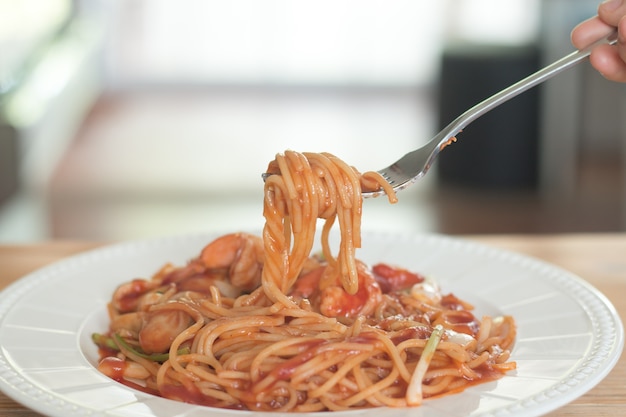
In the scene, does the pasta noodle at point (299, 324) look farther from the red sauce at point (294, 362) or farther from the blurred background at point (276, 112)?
the blurred background at point (276, 112)

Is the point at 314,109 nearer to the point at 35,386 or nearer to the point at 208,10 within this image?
the point at 208,10

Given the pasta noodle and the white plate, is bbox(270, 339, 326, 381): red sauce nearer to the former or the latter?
the pasta noodle

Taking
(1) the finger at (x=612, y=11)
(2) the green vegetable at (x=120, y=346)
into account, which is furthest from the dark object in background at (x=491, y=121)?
(2) the green vegetable at (x=120, y=346)

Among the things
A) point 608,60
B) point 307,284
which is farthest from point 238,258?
point 608,60

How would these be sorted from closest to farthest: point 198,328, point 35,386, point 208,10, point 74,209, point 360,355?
point 35,386
point 360,355
point 198,328
point 74,209
point 208,10

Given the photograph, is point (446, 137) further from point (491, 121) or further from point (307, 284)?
point (491, 121)

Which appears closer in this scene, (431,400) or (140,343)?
(431,400)

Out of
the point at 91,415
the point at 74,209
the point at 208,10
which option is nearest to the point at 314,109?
the point at 208,10
